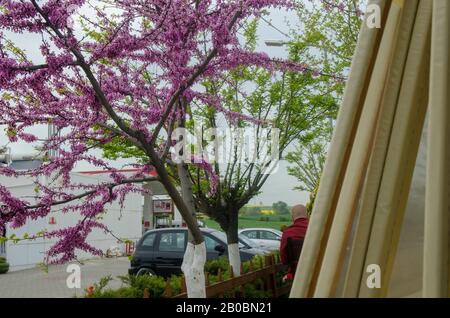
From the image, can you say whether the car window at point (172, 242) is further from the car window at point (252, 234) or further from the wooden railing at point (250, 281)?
the car window at point (252, 234)

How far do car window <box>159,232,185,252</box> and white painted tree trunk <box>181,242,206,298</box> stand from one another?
696 cm

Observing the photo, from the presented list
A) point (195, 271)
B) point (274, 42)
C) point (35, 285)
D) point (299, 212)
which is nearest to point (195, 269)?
point (195, 271)

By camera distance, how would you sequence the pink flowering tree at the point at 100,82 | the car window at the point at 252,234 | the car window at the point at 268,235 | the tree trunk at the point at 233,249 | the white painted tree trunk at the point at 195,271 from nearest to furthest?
the pink flowering tree at the point at 100,82 < the white painted tree trunk at the point at 195,271 < the tree trunk at the point at 233,249 < the car window at the point at 268,235 < the car window at the point at 252,234

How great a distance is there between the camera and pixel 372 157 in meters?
1.52

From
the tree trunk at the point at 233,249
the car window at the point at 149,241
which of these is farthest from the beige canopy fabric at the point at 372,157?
the car window at the point at 149,241

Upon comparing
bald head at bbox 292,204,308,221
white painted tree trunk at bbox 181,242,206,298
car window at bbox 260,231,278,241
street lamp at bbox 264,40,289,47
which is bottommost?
car window at bbox 260,231,278,241

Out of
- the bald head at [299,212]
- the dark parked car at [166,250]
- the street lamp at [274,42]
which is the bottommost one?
the dark parked car at [166,250]

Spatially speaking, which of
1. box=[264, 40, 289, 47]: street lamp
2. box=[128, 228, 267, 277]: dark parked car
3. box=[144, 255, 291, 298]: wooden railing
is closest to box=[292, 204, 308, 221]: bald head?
box=[144, 255, 291, 298]: wooden railing

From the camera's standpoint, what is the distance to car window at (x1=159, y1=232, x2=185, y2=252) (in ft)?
37.7

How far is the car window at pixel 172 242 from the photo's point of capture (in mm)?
11492

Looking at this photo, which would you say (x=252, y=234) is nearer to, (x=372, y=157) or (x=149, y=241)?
(x=149, y=241)

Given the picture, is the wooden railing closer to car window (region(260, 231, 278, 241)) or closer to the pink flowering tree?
the pink flowering tree
